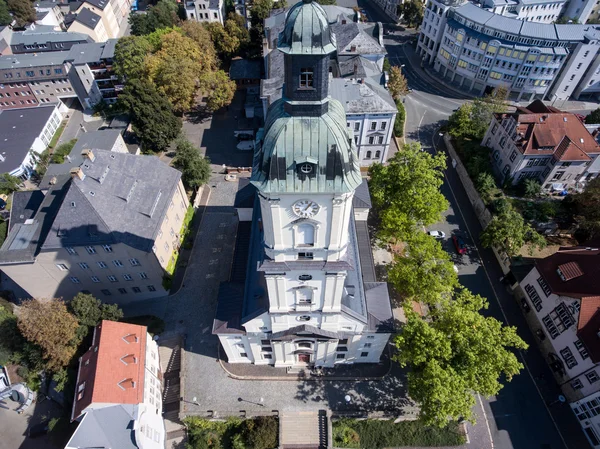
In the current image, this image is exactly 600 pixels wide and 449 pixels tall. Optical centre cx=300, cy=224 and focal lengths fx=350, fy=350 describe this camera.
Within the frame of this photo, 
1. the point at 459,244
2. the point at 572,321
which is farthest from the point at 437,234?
the point at 572,321

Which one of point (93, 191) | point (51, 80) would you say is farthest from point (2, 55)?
point (93, 191)

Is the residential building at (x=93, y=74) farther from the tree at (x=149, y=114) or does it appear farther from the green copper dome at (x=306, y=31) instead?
the green copper dome at (x=306, y=31)

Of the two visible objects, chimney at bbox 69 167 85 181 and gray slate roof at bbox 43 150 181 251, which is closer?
chimney at bbox 69 167 85 181

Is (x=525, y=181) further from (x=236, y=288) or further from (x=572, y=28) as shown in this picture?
(x=236, y=288)

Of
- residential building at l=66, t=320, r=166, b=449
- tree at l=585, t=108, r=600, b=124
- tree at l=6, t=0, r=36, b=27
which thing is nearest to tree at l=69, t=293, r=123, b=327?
residential building at l=66, t=320, r=166, b=449

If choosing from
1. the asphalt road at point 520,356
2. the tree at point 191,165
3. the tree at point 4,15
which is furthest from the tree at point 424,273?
the tree at point 4,15

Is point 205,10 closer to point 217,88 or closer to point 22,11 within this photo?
point 217,88

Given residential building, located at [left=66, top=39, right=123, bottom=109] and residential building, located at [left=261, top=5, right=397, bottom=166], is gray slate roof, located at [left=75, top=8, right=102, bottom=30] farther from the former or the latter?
residential building, located at [left=261, top=5, right=397, bottom=166]
